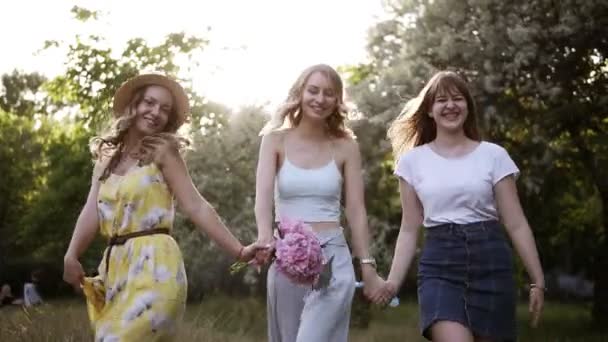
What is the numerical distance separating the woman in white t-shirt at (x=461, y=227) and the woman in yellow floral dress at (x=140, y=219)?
1.02 meters

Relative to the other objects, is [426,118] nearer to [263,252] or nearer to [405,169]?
[405,169]

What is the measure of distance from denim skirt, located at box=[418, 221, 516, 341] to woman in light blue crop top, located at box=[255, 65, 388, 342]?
0.48 meters

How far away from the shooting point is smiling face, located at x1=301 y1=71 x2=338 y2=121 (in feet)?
20.1

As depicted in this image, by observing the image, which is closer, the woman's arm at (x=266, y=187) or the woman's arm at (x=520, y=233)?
the woman's arm at (x=520, y=233)

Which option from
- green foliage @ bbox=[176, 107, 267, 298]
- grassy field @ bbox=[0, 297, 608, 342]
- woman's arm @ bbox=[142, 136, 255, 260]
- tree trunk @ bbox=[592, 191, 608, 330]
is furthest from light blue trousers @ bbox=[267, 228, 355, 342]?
green foliage @ bbox=[176, 107, 267, 298]

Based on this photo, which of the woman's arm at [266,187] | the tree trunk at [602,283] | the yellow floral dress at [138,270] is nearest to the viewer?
the yellow floral dress at [138,270]

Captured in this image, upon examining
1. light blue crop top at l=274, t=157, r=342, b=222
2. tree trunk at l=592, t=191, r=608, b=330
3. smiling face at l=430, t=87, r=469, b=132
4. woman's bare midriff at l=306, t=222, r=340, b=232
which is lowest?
tree trunk at l=592, t=191, r=608, b=330

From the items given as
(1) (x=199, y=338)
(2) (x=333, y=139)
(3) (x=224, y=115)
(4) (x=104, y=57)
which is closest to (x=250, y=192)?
(3) (x=224, y=115)

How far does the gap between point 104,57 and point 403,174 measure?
21475 mm

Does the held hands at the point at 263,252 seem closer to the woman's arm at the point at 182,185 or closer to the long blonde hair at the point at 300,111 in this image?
the woman's arm at the point at 182,185

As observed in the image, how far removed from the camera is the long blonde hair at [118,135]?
5598mm

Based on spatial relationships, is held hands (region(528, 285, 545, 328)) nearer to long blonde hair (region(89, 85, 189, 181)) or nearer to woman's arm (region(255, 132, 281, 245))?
woman's arm (region(255, 132, 281, 245))

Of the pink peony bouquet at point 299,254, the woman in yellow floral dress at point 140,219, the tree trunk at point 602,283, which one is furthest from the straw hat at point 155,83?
the tree trunk at point 602,283

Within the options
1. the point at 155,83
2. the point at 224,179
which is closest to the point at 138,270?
the point at 155,83
